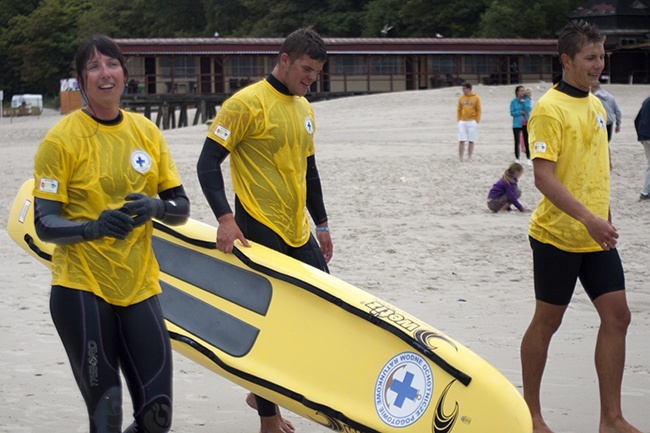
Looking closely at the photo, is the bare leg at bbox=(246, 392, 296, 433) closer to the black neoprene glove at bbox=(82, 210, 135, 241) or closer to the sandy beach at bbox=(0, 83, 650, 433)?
the sandy beach at bbox=(0, 83, 650, 433)

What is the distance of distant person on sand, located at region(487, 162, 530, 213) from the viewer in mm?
12688

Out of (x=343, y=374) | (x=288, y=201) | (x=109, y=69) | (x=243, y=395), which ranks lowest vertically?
(x=243, y=395)

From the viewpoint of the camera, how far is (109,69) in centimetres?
362

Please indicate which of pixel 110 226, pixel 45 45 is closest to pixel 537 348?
pixel 110 226

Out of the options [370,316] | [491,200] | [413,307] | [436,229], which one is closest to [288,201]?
[370,316]

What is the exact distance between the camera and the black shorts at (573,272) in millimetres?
4598

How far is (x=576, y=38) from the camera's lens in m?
Answer: 4.64

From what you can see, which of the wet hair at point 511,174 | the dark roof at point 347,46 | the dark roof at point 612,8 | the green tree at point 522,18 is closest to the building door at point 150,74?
the dark roof at point 347,46

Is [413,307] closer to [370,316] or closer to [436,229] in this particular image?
[370,316]

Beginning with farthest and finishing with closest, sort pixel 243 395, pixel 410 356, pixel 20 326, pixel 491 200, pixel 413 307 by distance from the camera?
pixel 491 200
pixel 413 307
pixel 20 326
pixel 243 395
pixel 410 356

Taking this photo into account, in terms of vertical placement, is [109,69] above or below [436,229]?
above

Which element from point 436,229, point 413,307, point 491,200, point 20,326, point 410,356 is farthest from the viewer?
point 491,200

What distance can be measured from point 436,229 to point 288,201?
22.7ft

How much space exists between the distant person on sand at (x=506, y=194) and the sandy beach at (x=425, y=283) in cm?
21
